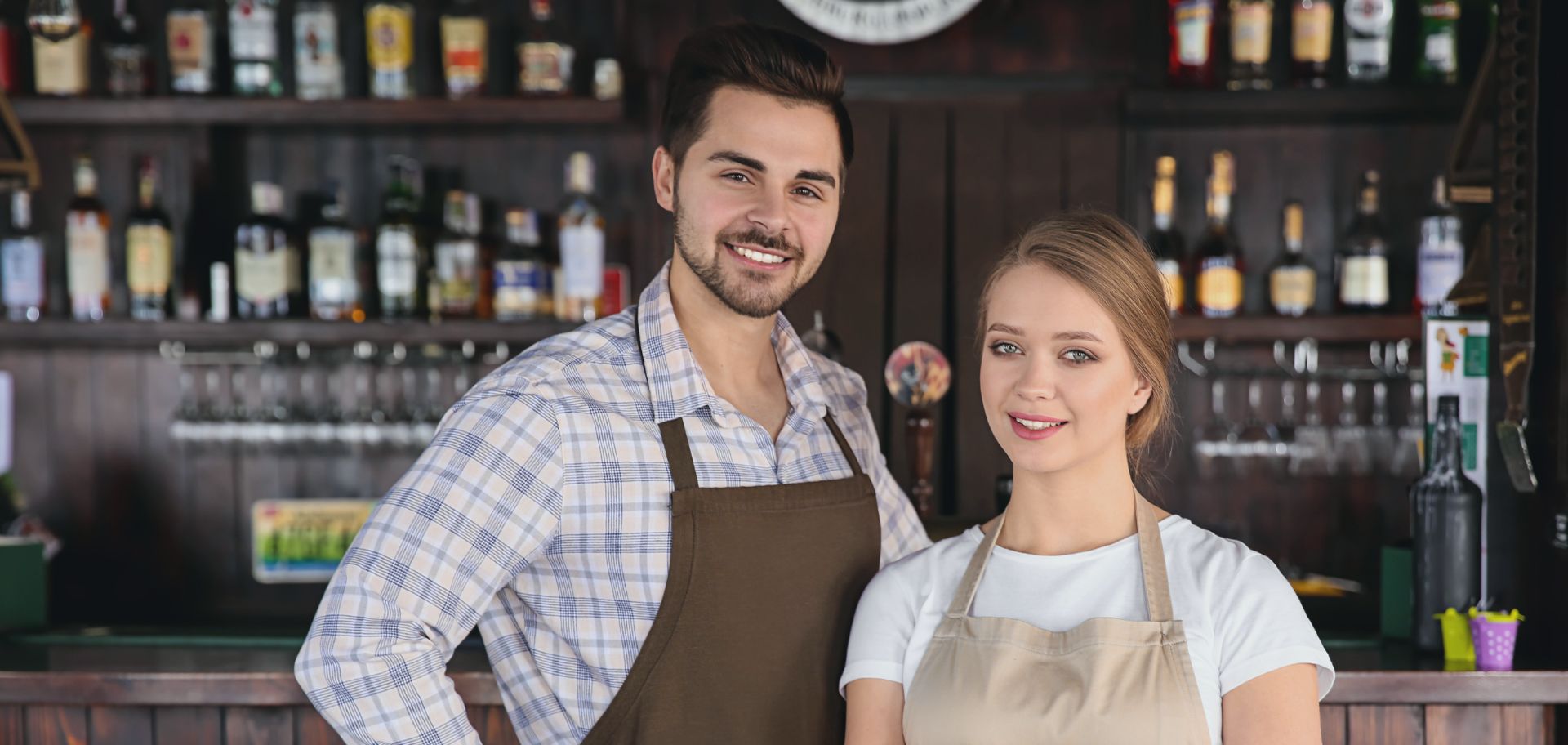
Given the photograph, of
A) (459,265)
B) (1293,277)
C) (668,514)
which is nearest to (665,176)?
(668,514)

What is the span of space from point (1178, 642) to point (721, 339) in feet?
2.18

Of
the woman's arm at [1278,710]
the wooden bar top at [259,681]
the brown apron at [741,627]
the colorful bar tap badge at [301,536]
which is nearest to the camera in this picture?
the woman's arm at [1278,710]

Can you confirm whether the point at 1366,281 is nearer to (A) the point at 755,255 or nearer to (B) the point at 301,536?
(A) the point at 755,255

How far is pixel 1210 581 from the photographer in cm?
133

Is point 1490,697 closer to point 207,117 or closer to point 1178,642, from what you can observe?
point 1178,642

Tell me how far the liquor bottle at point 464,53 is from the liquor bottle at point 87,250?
875 mm

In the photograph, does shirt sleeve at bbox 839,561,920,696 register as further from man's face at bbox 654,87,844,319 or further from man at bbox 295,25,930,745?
man's face at bbox 654,87,844,319

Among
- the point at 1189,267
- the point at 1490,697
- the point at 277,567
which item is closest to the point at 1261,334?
the point at 1189,267

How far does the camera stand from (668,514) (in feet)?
4.91

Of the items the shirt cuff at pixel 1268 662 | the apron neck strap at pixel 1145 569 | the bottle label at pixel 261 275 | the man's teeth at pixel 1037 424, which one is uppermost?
the bottle label at pixel 261 275

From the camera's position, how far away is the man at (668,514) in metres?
1.36

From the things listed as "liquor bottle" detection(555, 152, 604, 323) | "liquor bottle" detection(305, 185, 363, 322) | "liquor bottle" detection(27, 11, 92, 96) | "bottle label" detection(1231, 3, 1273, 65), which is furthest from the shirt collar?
"liquor bottle" detection(27, 11, 92, 96)

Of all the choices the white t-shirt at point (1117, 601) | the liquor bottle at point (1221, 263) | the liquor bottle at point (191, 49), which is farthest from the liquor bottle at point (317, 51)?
the white t-shirt at point (1117, 601)

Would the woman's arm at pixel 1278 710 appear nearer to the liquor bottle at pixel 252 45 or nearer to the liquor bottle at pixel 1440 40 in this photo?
the liquor bottle at pixel 1440 40
